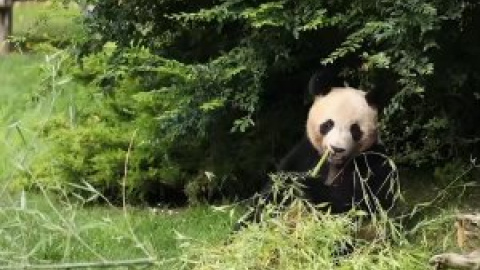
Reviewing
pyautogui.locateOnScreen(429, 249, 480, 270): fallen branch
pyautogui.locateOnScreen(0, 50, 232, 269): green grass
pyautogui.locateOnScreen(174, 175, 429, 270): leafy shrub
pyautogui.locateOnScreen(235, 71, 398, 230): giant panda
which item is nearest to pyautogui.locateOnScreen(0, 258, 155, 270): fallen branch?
pyautogui.locateOnScreen(0, 50, 232, 269): green grass

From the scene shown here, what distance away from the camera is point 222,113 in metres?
4.93

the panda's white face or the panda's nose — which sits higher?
the panda's white face

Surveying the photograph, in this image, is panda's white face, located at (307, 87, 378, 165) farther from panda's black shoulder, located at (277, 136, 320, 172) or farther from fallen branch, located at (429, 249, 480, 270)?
fallen branch, located at (429, 249, 480, 270)

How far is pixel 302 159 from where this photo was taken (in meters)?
4.48

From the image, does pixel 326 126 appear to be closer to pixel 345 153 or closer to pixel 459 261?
pixel 345 153

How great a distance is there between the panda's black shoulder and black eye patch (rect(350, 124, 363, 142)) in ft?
0.73

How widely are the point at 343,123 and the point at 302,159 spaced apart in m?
0.37

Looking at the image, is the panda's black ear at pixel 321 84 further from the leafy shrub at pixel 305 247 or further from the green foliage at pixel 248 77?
the leafy shrub at pixel 305 247

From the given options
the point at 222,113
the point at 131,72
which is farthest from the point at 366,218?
the point at 131,72

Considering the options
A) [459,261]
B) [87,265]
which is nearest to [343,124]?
[459,261]

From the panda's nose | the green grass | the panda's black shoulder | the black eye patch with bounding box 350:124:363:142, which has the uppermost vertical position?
the black eye patch with bounding box 350:124:363:142

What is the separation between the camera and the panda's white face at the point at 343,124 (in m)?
4.18

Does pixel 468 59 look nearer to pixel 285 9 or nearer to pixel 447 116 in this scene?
pixel 447 116

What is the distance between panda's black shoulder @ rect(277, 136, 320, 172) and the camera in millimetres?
4398
